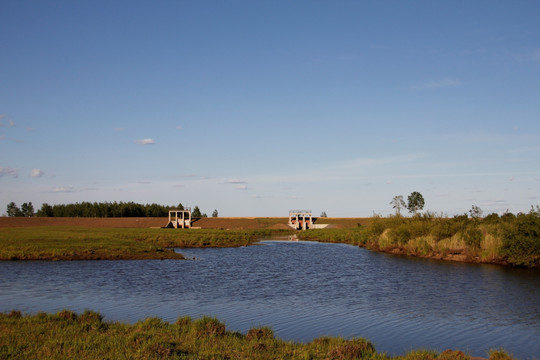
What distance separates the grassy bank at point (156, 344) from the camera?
12828 mm

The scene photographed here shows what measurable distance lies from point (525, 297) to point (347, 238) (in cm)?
6136

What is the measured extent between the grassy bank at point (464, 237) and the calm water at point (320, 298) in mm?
2535

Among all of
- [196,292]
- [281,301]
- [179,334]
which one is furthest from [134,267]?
[179,334]

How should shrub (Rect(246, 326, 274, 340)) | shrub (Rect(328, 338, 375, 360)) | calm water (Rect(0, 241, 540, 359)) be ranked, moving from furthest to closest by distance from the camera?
calm water (Rect(0, 241, 540, 359)) < shrub (Rect(246, 326, 274, 340)) < shrub (Rect(328, 338, 375, 360))

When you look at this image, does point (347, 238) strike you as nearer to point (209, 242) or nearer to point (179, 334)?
point (209, 242)

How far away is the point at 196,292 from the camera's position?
93.1ft

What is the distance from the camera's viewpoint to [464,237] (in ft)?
157

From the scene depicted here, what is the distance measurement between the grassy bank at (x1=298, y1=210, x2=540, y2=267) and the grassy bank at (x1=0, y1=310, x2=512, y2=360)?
30.4 meters

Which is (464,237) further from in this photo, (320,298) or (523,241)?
(320,298)

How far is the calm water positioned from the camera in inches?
750

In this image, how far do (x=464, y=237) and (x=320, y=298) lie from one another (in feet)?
87.7

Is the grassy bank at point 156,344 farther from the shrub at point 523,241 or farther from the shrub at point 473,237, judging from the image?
the shrub at point 473,237

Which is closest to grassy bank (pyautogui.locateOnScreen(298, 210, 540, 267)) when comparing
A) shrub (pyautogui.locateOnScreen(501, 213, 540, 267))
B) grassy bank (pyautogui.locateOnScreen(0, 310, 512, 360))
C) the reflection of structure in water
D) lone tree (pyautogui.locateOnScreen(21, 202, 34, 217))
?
shrub (pyautogui.locateOnScreen(501, 213, 540, 267))

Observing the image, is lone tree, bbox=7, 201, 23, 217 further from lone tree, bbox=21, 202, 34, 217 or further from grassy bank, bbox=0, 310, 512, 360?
grassy bank, bbox=0, 310, 512, 360
